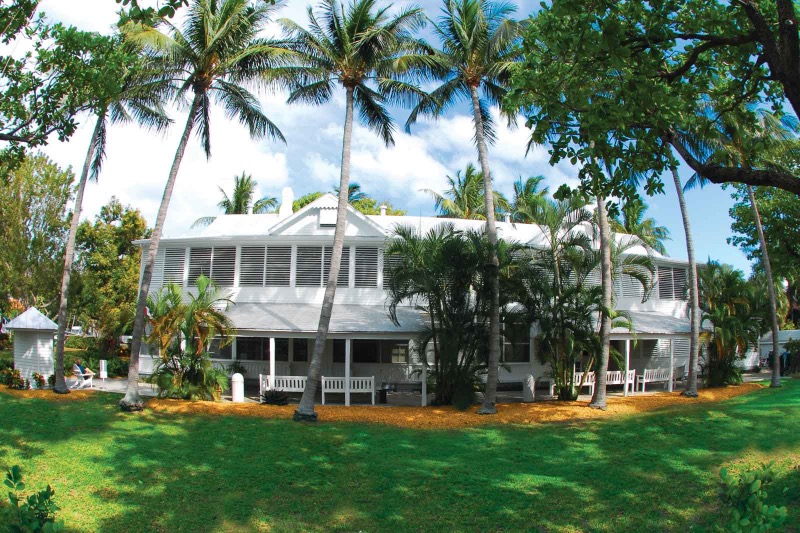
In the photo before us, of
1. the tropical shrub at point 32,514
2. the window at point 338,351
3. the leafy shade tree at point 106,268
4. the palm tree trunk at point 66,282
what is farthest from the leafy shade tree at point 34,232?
the tropical shrub at point 32,514

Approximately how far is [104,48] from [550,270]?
14327 mm

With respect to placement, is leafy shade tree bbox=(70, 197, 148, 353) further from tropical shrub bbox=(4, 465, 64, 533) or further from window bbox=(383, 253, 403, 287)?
tropical shrub bbox=(4, 465, 64, 533)

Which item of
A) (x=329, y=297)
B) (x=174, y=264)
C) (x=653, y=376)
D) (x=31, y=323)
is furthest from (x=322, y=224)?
(x=653, y=376)

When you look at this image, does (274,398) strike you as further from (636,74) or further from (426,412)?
(636,74)

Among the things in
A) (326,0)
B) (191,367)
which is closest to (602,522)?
(191,367)

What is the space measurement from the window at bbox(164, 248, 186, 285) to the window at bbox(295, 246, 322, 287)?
4656 mm

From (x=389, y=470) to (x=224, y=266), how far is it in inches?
551

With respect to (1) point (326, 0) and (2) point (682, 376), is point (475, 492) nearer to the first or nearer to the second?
(1) point (326, 0)

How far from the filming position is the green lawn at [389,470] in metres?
8.26

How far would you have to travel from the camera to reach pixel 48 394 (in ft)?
59.3

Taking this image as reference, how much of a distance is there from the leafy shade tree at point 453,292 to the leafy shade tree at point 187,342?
553cm

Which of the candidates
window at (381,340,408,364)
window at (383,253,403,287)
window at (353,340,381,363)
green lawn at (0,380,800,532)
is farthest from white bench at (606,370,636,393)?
window at (383,253,403,287)

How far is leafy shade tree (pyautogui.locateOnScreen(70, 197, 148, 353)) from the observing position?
107 feet

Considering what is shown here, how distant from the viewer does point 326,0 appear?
16.6 m
